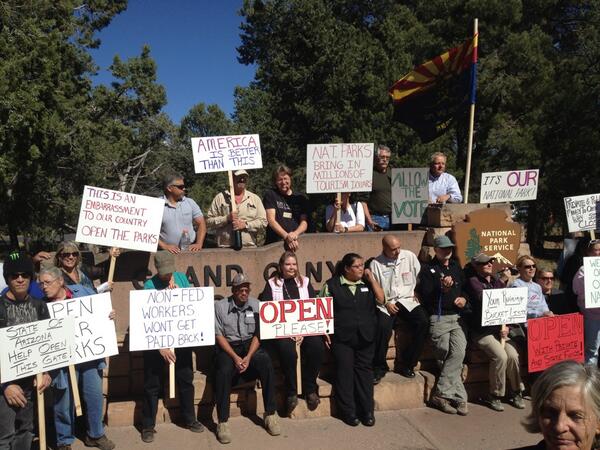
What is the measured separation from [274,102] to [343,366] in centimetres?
1884

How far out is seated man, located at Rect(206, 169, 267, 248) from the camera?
6.29 meters

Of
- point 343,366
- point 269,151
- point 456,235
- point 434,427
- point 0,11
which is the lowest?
point 434,427

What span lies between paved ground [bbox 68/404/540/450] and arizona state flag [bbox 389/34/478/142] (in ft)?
15.0

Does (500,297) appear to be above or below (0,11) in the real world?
below

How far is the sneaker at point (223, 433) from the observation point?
187 inches

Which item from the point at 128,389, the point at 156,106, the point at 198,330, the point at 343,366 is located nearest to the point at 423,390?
the point at 343,366

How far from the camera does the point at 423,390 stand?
5668 millimetres

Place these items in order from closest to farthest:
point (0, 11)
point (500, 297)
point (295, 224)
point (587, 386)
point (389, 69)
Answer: point (587, 386) → point (500, 297) → point (295, 224) → point (0, 11) → point (389, 69)

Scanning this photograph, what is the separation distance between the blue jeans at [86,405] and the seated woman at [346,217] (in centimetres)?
344

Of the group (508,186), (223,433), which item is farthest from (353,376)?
(508,186)

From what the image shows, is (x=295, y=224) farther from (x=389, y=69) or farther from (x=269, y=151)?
(x=269, y=151)

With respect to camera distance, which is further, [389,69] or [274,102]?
[274,102]

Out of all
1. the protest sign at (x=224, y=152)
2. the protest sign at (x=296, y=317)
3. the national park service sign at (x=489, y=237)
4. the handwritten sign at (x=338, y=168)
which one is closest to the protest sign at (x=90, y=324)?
the protest sign at (x=296, y=317)

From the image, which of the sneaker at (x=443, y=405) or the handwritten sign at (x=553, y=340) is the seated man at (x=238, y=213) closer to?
the sneaker at (x=443, y=405)
